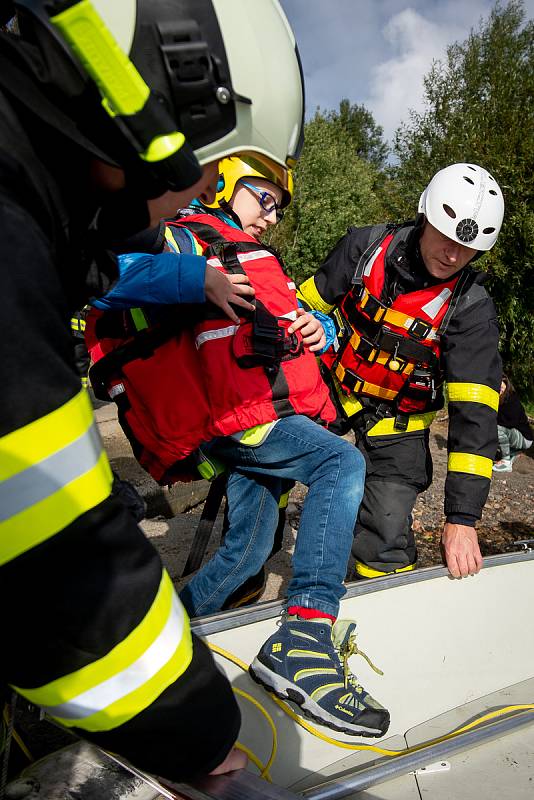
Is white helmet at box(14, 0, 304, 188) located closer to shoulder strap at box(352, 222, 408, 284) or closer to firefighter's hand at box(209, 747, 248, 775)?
firefighter's hand at box(209, 747, 248, 775)

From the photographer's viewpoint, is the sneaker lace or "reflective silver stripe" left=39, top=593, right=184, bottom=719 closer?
"reflective silver stripe" left=39, top=593, right=184, bottom=719

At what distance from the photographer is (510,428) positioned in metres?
5.81

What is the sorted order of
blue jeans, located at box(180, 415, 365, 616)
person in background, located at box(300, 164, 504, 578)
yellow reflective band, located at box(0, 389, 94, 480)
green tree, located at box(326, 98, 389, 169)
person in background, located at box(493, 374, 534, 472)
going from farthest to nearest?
Result: green tree, located at box(326, 98, 389, 169)
person in background, located at box(493, 374, 534, 472)
person in background, located at box(300, 164, 504, 578)
blue jeans, located at box(180, 415, 365, 616)
yellow reflective band, located at box(0, 389, 94, 480)

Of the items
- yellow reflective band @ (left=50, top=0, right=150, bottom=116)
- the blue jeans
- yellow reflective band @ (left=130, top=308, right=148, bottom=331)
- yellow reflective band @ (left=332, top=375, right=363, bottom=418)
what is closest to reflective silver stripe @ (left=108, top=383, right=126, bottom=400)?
yellow reflective band @ (left=130, top=308, right=148, bottom=331)

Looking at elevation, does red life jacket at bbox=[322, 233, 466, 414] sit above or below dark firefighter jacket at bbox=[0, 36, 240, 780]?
below

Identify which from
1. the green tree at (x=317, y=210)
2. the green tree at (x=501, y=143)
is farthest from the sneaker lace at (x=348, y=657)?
the green tree at (x=317, y=210)

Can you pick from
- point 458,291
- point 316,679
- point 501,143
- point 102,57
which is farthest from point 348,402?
point 501,143

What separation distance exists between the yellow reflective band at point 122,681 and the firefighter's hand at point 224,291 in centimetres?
115

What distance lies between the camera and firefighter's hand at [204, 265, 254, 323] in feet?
5.96

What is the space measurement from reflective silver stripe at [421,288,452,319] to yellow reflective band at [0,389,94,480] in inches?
100

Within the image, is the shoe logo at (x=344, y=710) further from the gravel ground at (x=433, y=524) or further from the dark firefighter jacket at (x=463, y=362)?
the gravel ground at (x=433, y=524)

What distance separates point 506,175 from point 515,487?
246 inches

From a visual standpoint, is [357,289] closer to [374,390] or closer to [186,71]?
[374,390]

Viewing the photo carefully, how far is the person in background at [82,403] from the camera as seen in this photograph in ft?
2.27
